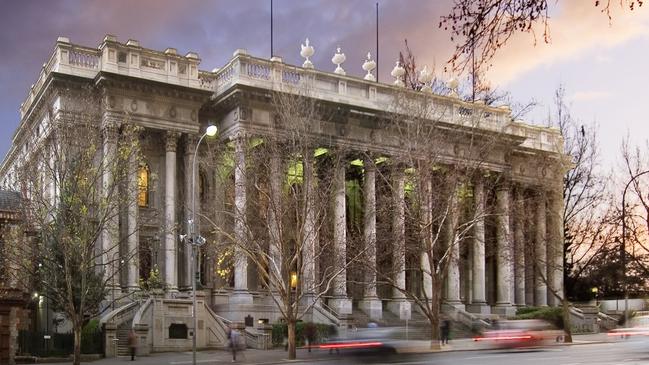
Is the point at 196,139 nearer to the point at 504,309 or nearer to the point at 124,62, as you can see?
the point at 124,62

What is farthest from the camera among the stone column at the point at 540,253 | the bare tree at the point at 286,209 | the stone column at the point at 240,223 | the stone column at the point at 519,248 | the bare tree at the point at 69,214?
the stone column at the point at 540,253

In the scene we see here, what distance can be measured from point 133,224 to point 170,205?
8.40 feet

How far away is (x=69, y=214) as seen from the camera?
33.5 m

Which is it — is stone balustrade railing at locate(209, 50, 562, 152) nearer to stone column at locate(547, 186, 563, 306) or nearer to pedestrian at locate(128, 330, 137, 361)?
stone column at locate(547, 186, 563, 306)

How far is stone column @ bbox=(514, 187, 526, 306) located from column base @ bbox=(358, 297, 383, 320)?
885 cm

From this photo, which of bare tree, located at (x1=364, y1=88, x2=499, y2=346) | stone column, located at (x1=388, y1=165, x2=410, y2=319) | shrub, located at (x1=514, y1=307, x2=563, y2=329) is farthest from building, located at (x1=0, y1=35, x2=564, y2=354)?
shrub, located at (x1=514, y1=307, x2=563, y2=329)

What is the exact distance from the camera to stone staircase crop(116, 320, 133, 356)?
38.7 m

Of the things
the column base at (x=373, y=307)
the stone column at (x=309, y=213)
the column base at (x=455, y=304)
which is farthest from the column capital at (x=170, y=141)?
the column base at (x=455, y=304)

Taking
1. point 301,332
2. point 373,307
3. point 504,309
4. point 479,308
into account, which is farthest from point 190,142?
point 504,309

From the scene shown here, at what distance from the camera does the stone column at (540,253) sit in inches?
1929

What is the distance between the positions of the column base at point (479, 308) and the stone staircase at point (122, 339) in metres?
27.6

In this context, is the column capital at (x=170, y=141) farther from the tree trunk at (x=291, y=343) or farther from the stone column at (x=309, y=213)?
the tree trunk at (x=291, y=343)

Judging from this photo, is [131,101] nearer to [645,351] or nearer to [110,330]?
[110,330]

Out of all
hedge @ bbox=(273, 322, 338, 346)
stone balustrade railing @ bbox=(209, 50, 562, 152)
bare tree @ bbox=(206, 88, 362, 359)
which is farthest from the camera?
stone balustrade railing @ bbox=(209, 50, 562, 152)
